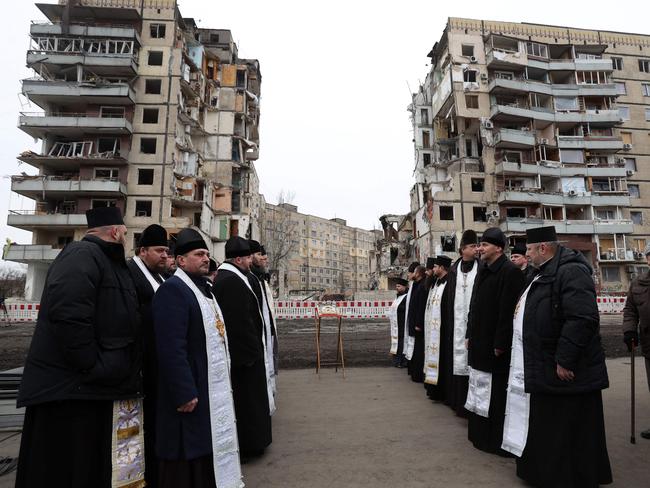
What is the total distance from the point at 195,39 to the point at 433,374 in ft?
150

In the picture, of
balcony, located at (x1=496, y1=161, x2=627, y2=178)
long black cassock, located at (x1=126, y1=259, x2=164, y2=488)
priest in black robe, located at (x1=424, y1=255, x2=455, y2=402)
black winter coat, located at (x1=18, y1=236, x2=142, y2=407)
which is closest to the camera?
black winter coat, located at (x1=18, y1=236, x2=142, y2=407)

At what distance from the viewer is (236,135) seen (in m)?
42.8

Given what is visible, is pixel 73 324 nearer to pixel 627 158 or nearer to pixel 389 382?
pixel 389 382

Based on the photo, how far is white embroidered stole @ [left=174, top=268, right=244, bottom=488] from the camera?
10.1ft

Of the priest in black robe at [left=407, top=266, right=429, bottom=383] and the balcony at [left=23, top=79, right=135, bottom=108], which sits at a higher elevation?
the balcony at [left=23, top=79, right=135, bottom=108]

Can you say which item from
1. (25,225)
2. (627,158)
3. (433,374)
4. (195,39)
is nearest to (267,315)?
(433,374)

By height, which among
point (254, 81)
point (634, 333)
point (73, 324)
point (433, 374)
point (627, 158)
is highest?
point (254, 81)

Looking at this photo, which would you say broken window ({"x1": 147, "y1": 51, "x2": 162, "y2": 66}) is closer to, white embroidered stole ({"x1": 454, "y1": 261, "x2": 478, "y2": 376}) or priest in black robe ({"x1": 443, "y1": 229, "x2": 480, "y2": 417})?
priest in black robe ({"x1": 443, "y1": 229, "x2": 480, "y2": 417})

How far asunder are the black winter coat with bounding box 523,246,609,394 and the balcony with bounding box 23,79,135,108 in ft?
123

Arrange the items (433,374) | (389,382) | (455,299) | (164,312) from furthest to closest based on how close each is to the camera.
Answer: (389,382) → (433,374) → (455,299) → (164,312)

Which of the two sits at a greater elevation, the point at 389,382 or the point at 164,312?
the point at 164,312

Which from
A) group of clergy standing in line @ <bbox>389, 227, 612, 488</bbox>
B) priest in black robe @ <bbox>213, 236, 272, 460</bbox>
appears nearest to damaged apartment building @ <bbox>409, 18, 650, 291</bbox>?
group of clergy standing in line @ <bbox>389, 227, 612, 488</bbox>

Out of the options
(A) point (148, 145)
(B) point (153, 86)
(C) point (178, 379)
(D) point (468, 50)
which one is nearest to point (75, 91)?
(B) point (153, 86)

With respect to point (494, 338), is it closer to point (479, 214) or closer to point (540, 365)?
point (540, 365)
